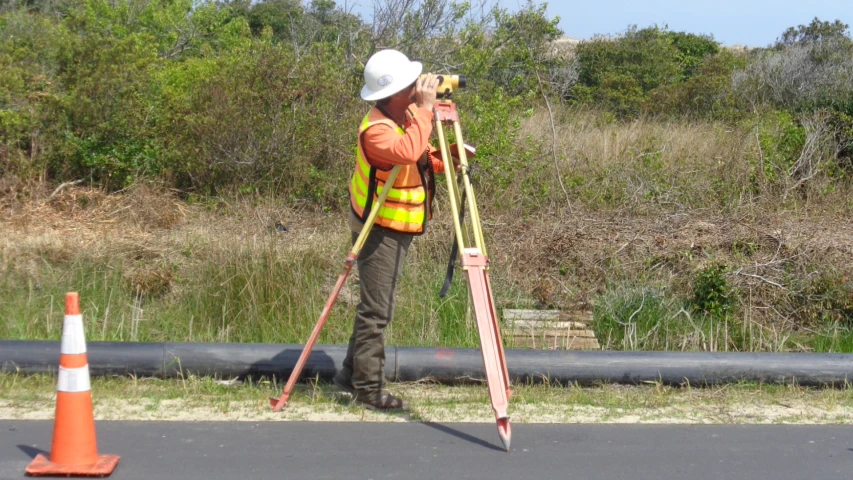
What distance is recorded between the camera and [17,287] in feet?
24.2

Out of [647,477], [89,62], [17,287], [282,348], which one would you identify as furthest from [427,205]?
[89,62]

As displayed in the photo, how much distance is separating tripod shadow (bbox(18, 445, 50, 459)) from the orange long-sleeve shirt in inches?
87.2

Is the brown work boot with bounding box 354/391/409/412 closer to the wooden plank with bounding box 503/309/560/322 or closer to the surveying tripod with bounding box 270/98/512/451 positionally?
the surveying tripod with bounding box 270/98/512/451

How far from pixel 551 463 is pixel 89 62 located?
26.9 ft

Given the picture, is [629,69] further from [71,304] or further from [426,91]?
[71,304]

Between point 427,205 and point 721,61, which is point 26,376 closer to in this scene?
point 427,205

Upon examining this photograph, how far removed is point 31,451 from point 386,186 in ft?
7.35

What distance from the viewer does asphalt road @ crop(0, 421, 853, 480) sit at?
14.0 ft

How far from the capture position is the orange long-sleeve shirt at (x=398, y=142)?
4.66m

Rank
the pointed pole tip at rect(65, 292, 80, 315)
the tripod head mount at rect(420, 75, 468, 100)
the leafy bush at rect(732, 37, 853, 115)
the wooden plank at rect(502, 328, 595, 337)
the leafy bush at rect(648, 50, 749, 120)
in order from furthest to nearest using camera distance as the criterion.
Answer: the leafy bush at rect(648, 50, 749, 120) → the leafy bush at rect(732, 37, 853, 115) → the wooden plank at rect(502, 328, 595, 337) → the tripod head mount at rect(420, 75, 468, 100) → the pointed pole tip at rect(65, 292, 80, 315)

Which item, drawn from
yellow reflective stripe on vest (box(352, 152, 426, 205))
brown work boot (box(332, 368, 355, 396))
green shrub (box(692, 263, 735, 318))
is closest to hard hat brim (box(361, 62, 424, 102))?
yellow reflective stripe on vest (box(352, 152, 426, 205))

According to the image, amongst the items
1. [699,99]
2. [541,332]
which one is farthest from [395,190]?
[699,99]

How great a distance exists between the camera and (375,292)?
504 cm

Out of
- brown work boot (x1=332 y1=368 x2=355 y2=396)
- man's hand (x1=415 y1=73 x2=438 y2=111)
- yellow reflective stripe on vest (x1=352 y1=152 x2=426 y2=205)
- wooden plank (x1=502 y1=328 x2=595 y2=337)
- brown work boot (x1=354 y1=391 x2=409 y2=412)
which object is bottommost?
brown work boot (x1=354 y1=391 x2=409 y2=412)
